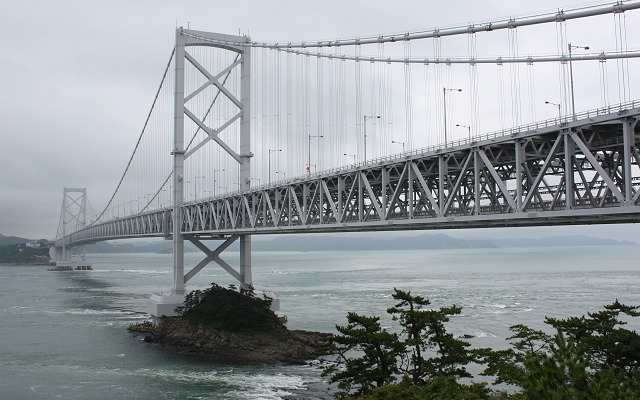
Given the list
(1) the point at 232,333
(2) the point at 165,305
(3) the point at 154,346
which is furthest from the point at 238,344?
(2) the point at 165,305

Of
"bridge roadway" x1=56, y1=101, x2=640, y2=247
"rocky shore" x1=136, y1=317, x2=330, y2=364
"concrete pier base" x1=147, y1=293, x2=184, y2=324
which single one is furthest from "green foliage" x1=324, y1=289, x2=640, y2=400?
"concrete pier base" x1=147, y1=293, x2=184, y2=324

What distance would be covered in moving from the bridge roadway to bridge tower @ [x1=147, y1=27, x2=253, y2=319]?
31.0 ft

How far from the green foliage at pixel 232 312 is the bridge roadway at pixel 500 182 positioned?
5139 mm

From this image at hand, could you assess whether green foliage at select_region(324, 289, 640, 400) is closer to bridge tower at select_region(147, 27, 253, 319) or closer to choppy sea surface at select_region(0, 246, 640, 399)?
choppy sea surface at select_region(0, 246, 640, 399)

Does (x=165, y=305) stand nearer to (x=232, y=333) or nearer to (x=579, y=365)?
(x=232, y=333)

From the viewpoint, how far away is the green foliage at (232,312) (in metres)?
33.1

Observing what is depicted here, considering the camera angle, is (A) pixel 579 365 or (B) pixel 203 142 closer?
(A) pixel 579 365

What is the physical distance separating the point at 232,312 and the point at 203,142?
44.2ft

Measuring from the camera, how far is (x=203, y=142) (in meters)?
42.4

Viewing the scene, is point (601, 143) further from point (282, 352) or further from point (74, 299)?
point (74, 299)

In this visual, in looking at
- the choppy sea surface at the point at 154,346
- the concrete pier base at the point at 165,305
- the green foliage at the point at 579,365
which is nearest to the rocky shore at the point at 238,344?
the choppy sea surface at the point at 154,346

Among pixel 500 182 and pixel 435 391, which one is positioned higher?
pixel 500 182

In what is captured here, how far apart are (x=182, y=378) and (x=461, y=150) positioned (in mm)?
15111

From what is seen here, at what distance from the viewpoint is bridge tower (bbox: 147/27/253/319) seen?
40.2 meters
